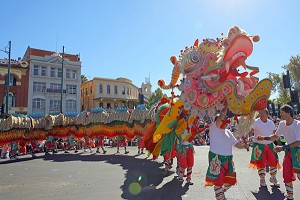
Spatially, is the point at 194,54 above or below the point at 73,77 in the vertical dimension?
below

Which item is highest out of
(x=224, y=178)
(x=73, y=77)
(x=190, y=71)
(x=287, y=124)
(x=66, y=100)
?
(x=73, y=77)

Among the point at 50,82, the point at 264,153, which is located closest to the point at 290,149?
the point at 264,153

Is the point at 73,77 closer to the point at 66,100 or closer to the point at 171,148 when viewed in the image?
the point at 66,100

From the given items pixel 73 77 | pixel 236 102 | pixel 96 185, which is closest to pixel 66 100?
pixel 73 77

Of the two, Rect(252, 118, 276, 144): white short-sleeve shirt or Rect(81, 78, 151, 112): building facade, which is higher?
Rect(81, 78, 151, 112): building facade

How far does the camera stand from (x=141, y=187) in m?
6.52

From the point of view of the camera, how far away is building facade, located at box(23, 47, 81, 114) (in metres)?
34.8

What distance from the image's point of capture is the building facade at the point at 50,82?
114 feet

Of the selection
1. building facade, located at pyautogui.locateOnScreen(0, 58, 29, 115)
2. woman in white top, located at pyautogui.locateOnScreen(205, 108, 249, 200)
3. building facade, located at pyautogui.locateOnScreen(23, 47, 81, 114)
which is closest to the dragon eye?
woman in white top, located at pyautogui.locateOnScreen(205, 108, 249, 200)

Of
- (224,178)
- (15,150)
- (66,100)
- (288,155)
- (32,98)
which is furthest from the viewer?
(66,100)

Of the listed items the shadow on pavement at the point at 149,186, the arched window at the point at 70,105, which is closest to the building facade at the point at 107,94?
the arched window at the point at 70,105

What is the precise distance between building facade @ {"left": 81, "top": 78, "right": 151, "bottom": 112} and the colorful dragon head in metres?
36.4

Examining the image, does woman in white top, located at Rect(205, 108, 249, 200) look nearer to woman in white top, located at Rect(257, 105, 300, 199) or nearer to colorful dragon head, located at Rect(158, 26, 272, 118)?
colorful dragon head, located at Rect(158, 26, 272, 118)

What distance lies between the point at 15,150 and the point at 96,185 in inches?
330
